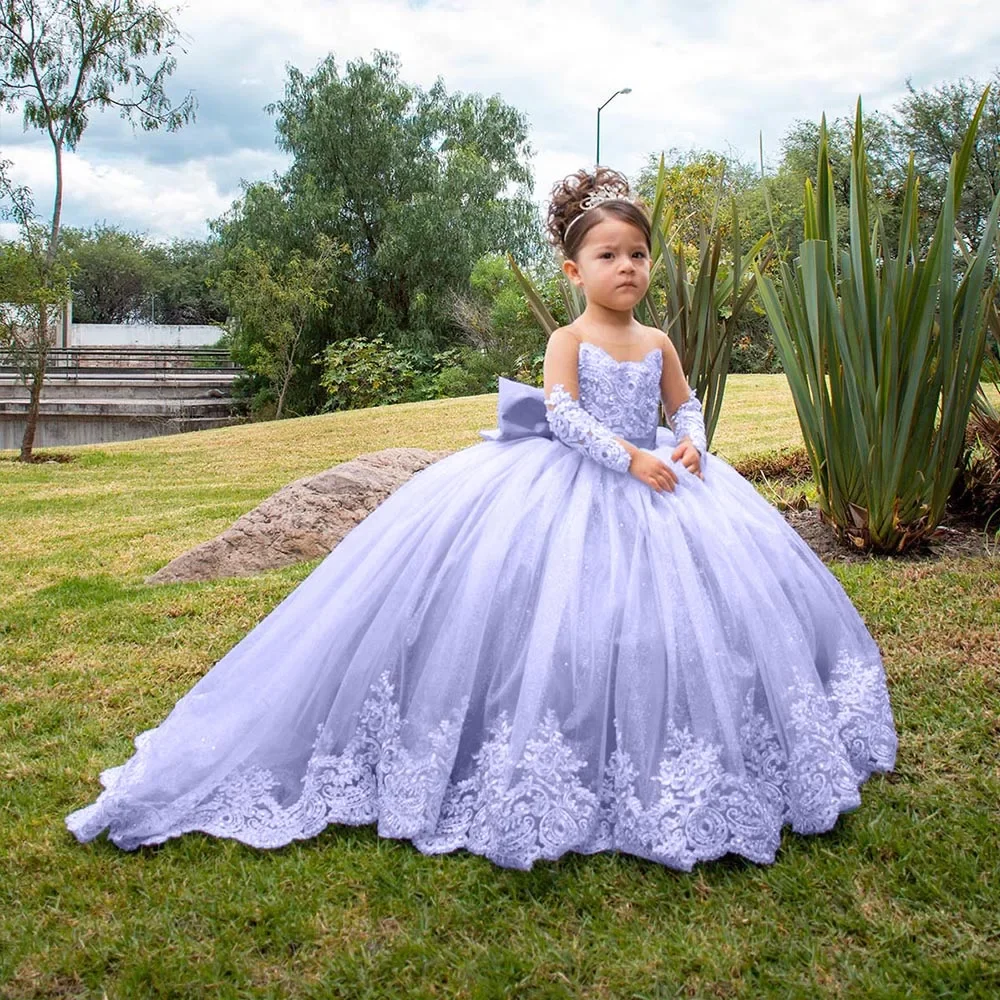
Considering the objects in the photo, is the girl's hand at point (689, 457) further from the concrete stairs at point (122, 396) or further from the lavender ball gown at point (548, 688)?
the concrete stairs at point (122, 396)

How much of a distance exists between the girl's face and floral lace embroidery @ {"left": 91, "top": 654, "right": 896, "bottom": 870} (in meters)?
1.19

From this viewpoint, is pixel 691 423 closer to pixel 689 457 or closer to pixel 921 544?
pixel 689 457

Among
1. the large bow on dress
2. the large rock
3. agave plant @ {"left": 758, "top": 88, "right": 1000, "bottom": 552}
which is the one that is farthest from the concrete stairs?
the large bow on dress

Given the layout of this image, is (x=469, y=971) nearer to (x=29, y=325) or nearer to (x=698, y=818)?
(x=698, y=818)

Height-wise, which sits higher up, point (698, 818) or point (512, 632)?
point (512, 632)

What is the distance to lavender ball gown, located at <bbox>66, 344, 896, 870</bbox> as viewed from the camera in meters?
2.46

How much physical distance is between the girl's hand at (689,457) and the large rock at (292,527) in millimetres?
3501

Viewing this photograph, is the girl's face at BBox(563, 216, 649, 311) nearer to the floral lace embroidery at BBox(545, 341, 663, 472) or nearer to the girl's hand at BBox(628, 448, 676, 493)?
the floral lace embroidery at BBox(545, 341, 663, 472)

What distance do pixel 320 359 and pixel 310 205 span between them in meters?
3.84

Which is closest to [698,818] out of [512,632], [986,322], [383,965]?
[512,632]

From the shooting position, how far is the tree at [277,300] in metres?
23.8

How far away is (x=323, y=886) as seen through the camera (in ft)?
8.18

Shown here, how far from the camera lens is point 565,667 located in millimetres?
2512

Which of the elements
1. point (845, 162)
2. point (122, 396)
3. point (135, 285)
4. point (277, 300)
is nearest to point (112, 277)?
point (135, 285)
